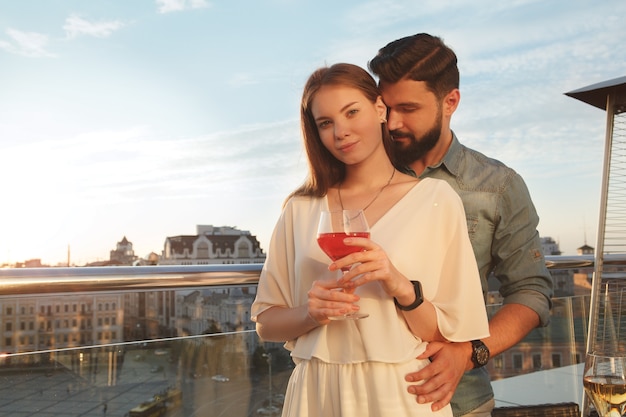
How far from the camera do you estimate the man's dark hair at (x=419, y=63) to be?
197 centimetres

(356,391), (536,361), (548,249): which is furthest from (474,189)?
(536,361)

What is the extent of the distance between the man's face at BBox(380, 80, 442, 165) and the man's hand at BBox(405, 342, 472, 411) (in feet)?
2.12

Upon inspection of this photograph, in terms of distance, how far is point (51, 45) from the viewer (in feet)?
152

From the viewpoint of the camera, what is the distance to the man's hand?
1.59 m

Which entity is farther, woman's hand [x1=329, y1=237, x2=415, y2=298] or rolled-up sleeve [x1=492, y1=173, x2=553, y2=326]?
rolled-up sleeve [x1=492, y1=173, x2=553, y2=326]

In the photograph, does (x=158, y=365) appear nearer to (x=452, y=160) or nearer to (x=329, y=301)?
(x=329, y=301)

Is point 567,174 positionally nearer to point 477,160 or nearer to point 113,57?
point 477,160

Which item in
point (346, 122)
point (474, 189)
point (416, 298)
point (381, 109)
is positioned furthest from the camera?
point (474, 189)

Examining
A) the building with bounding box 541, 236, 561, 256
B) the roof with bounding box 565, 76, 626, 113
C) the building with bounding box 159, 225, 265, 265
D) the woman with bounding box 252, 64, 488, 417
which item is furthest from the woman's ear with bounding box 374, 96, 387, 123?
the building with bounding box 159, 225, 265, 265

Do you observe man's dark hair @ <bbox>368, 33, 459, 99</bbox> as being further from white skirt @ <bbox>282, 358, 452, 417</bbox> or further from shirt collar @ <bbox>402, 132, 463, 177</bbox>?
white skirt @ <bbox>282, 358, 452, 417</bbox>

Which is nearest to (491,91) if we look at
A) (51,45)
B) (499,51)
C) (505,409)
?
(499,51)

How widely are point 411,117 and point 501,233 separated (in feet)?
1.49

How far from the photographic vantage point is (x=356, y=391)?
162 cm

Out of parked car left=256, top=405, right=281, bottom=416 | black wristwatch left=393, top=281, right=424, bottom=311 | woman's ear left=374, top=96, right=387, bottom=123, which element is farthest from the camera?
parked car left=256, top=405, right=281, bottom=416
